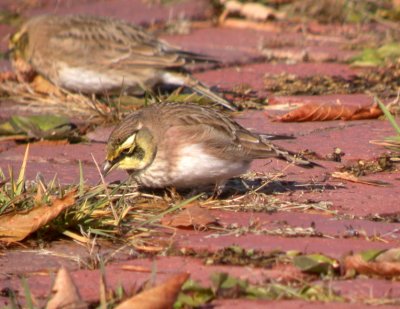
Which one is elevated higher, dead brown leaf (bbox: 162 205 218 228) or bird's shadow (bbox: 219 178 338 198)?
dead brown leaf (bbox: 162 205 218 228)

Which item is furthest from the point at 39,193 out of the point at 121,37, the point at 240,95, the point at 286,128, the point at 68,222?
the point at 121,37

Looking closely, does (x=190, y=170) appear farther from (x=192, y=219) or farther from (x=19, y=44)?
(x=19, y=44)

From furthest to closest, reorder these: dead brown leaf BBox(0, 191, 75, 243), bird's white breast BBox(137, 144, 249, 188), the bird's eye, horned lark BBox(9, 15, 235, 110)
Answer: horned lark BBox(9, 15, 235, 110)
the bird's eye
bird's white breast BBox(137, 144, 249, 188)
dead brown leaf BBox(0, 191, 75, 243)

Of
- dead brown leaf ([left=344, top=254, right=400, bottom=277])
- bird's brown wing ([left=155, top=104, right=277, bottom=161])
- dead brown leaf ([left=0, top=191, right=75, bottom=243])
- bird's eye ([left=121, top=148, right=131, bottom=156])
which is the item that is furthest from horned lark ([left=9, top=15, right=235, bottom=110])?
dead brown leaf ([left=344, top=254, right=400, bottom=277])

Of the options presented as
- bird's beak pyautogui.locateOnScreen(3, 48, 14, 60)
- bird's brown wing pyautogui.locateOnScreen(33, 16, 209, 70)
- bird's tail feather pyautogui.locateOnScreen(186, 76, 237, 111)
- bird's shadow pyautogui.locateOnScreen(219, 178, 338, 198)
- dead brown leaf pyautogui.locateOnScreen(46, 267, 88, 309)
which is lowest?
bird's beak pyautogui.locateOnScreen(3, 48, 14, 60)

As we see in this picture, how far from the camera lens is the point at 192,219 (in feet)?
14.2

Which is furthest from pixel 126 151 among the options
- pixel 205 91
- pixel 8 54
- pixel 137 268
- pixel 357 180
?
pixel 8 54

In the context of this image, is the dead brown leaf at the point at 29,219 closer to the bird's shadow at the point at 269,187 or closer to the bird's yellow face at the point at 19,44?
the bird's shadow at the point at 269,187

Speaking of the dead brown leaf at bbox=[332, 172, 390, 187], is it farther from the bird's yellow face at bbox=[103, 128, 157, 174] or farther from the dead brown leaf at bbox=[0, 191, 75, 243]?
the dead brown leaf at bbox=[0, 191, 75, 243]

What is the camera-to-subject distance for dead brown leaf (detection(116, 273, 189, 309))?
323 cm

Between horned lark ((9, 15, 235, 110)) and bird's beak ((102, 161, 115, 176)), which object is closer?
bird's beak ((102, 161, 115, 176))

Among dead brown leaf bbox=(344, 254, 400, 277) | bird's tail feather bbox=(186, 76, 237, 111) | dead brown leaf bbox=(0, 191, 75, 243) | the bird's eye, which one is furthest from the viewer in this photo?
bird's tail feather bbox=(186, 76, 237, 111)

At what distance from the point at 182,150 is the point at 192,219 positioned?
65 cm

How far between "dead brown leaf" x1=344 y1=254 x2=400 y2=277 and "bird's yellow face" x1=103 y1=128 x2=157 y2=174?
1.49 meters
